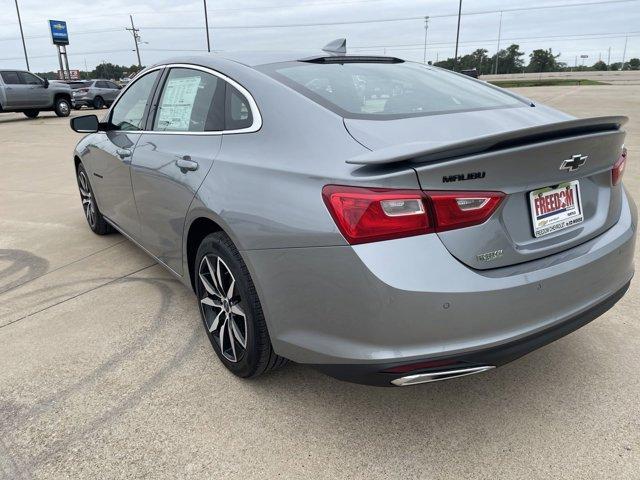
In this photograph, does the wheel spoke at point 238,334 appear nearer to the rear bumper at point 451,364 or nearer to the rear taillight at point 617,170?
the rear bumper at point 451,364

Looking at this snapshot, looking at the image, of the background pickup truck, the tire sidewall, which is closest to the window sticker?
the tire sidewall

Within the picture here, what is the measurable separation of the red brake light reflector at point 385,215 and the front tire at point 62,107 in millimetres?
22535

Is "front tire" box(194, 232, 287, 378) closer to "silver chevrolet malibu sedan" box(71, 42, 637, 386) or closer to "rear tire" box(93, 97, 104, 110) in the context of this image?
"silver chevrolet malibu sedan" box(71, 42, 637, 386)

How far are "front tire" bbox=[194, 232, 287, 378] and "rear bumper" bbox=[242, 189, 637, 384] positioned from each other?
0.69ft

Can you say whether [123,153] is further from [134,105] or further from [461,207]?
[461,207]

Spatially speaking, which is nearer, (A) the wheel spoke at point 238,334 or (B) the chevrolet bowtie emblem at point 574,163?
(B) the chevrolet bowtie emblem at point 574,163

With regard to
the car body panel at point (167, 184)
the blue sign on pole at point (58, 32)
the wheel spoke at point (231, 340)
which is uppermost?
the blue sign on pole at point (58, 32)

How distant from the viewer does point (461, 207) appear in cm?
175

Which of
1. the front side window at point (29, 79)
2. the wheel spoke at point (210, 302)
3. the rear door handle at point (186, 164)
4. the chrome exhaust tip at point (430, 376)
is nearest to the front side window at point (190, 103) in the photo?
the rear door handle at point (186, 164)

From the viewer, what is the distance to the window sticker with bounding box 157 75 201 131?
2.93 metres

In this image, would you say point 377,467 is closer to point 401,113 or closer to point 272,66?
point 401,113

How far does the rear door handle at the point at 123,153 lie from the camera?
3.42 metres

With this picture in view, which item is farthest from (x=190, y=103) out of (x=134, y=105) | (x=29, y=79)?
(x=29, y=79)

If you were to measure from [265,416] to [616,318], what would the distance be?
2.18m
